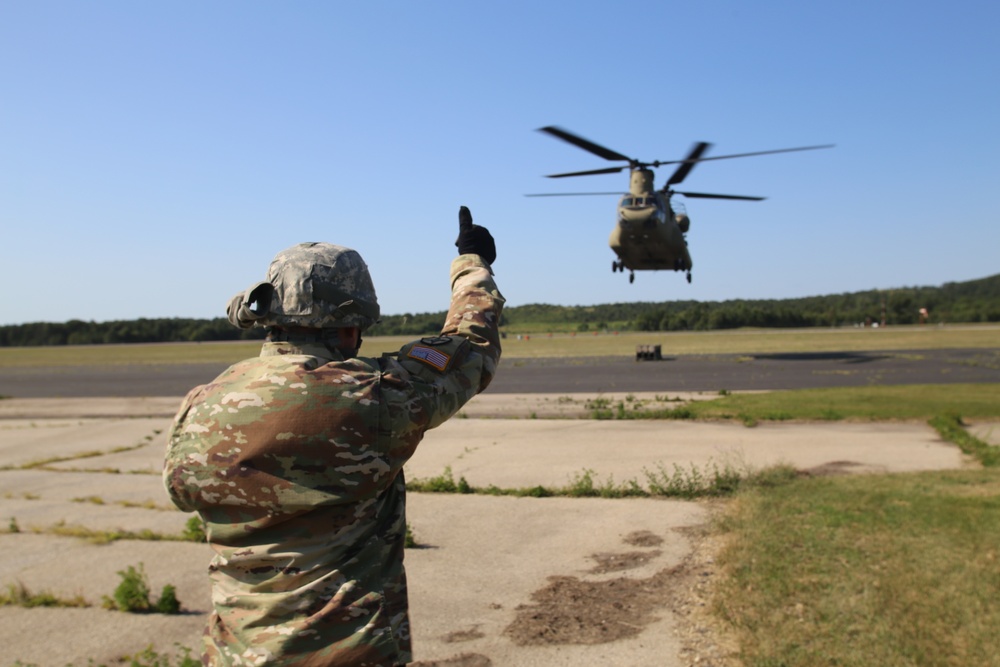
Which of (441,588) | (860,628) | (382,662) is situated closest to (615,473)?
(441,588)

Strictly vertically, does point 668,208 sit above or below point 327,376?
above

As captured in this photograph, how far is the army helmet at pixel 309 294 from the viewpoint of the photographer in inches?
97.4

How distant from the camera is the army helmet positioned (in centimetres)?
247

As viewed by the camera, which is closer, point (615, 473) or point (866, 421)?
point (615, 473)

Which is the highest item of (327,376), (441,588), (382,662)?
(327,376)

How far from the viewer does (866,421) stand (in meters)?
16.9

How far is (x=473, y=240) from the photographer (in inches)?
118

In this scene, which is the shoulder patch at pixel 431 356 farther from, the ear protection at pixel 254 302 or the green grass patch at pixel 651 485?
the green grass patch at pixel 651 485

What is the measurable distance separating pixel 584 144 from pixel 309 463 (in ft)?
95.9

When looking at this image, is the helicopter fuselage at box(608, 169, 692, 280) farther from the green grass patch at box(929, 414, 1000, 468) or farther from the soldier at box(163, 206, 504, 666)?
the soldier at box(163, 206, 504, 666)

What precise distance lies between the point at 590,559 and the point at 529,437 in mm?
8274

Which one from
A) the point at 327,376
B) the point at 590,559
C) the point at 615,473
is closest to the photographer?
the point at 327,376

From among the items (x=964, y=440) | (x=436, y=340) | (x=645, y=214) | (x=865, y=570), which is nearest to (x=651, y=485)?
(x=865, y=570)

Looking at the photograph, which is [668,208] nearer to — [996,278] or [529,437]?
[529,437]
